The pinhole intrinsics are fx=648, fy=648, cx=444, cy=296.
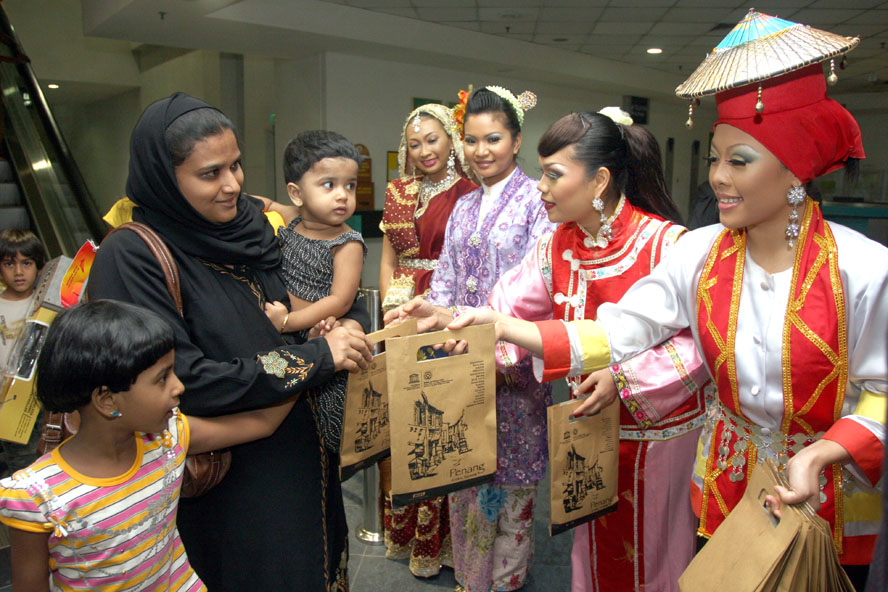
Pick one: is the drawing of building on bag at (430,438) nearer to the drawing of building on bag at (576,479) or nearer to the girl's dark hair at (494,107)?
the drawing of building on bag at (576,479)

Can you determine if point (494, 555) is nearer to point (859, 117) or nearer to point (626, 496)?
point (626, 496)

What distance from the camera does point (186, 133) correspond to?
55.7 inches

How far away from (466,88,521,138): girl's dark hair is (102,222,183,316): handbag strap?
5.15 ft

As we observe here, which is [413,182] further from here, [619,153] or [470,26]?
[470,26]

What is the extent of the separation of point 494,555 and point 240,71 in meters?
8.24

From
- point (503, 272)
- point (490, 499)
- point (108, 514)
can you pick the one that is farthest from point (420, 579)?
point (108, 514)

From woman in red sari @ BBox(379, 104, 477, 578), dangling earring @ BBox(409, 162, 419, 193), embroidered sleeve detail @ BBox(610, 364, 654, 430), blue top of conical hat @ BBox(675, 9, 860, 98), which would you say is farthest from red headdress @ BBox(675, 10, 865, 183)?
dangling earring @ BBox(409, 162, 419, 193)

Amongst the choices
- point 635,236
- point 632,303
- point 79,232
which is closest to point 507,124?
point 635,236

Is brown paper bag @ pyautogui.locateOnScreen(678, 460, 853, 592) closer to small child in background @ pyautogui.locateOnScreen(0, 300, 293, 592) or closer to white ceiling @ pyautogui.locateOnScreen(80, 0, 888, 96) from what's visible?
small child in background @ pyautogui.locateOnScreen(0, 300, 293, 592)

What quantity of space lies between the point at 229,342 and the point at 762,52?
4.34ft

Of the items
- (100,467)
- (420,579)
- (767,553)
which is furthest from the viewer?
(420,579)

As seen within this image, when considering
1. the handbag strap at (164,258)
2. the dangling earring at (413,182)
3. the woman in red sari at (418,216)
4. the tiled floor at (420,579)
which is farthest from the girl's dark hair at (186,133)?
the tiled floor at (420,579)

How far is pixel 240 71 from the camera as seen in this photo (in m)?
9.06

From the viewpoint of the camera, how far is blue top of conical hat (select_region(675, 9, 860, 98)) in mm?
1311
